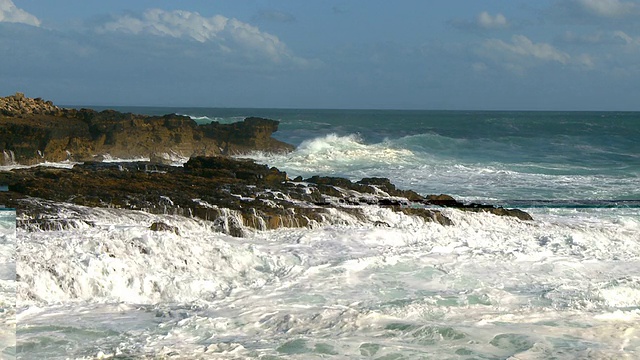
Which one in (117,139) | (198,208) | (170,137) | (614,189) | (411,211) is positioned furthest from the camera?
(170,137)

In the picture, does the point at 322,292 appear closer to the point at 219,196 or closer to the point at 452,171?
the point at 219,196

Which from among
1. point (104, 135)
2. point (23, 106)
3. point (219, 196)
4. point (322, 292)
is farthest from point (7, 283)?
point (23, 106)

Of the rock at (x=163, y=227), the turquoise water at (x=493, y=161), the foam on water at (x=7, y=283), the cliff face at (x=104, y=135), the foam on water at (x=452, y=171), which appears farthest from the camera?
the cliff face at (x=104, y=135)

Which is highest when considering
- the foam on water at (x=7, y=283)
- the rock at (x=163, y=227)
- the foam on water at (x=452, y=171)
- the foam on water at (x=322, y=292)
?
the foam on water at (x=7, y=283)

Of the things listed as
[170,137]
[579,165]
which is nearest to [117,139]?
[170,137]

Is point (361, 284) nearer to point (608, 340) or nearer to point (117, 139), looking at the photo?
point (608, 340)

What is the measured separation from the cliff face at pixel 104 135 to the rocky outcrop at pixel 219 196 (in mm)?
7074

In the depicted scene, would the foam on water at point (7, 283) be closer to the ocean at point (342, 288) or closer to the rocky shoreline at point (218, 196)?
the ocean at point (342, 288)

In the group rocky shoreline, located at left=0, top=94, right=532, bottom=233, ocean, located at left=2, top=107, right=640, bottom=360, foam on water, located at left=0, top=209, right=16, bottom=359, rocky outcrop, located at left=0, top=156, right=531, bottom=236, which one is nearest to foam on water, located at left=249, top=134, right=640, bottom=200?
rocky shoreline, located at left=0, top=94, right=532, bottom=233

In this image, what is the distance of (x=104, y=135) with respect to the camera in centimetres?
2405

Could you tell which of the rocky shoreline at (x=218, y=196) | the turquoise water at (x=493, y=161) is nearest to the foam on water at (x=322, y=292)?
the rocky shoreline at (x=218, y=196)

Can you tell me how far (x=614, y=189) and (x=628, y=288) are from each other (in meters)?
11.9

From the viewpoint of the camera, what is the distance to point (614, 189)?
63.1 ft

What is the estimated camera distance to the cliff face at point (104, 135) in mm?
21078
